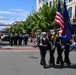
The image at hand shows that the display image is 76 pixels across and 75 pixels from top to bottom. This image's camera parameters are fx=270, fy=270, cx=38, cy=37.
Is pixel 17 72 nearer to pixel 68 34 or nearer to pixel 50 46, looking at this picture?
pixel 50 46

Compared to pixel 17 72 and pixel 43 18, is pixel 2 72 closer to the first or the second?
pixel 17 72

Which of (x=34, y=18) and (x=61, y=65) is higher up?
(x=34, y=18)

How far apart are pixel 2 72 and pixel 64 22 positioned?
183 inches

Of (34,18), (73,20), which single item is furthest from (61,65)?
(34,18)

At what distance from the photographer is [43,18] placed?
54000mm

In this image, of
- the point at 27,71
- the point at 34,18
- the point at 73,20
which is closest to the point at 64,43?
the point at 27,71

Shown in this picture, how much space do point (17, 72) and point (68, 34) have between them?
395 centimetres

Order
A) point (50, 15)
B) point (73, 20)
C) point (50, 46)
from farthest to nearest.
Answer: point (50, 15)
point (73, 20)
point (50, 46)

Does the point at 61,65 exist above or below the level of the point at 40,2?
below

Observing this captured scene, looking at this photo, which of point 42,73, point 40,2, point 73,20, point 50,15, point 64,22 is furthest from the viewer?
point 40,2

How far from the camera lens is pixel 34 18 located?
6078 centimetres

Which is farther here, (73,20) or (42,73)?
(73,20)

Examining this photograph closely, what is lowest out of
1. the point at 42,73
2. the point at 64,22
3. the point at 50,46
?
the point at 42,73

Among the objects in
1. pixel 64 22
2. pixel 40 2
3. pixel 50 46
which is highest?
pixel 40 2
